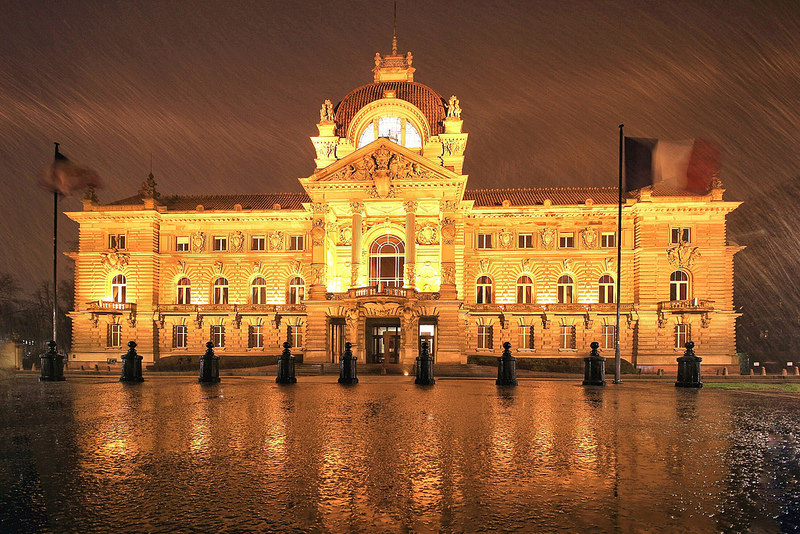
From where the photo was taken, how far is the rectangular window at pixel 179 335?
49719mm

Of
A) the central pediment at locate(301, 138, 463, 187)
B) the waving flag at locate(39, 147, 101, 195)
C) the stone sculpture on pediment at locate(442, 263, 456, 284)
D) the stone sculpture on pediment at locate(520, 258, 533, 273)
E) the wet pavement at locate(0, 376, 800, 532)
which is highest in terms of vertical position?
the central pediment at locate(301, 138, 463, 187)

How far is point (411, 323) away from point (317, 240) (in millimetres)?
9594

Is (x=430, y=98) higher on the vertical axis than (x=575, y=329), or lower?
higher

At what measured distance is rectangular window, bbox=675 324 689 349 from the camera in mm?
46312

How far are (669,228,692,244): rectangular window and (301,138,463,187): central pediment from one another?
1833 cm

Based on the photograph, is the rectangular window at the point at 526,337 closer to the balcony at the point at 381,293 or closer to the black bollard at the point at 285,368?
the balcony at the point at 381,293

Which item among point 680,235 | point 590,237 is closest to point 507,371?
→ point 590,237

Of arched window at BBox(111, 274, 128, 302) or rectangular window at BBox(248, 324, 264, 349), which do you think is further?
arched window at BBox(111, 274, 128, 302)

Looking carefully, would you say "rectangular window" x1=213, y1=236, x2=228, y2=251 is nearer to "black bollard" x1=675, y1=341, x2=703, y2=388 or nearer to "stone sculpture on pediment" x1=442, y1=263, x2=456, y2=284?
"stone sculpture on pediment" x1=442, y1=263, x2=456, y2=284

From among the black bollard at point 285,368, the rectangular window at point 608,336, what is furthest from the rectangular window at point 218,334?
the rectangular window at point 608,336

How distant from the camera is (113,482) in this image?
620 cm

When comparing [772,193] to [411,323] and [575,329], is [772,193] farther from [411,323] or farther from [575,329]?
[411,323]

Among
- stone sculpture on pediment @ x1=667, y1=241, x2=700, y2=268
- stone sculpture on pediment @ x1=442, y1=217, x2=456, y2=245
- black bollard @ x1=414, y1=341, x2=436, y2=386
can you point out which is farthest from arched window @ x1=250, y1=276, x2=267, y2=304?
stone sculpture on pediment @ x1=667, y1=241, x2=700, y2=268

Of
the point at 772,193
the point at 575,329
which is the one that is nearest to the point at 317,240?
the point at 575,329
